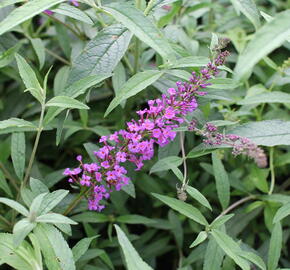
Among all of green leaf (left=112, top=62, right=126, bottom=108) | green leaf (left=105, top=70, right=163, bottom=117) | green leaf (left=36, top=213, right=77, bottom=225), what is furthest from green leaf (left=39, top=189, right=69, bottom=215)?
green leaf (left=112, top=62, right=126, bottom=108)

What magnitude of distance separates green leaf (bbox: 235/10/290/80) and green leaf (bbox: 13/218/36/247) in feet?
2.24

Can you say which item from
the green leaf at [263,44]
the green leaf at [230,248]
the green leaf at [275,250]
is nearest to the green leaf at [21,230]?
the green leaf at [230,248]

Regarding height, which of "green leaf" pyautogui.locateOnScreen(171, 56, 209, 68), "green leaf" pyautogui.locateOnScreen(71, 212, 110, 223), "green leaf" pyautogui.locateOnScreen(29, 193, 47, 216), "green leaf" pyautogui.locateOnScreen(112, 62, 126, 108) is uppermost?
"green leaf" pyautogui.locateOnScreen(171, 56, 209, 68)

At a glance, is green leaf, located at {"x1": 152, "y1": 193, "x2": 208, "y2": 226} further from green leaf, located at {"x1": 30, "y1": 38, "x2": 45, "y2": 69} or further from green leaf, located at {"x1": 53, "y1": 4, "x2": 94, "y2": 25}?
green leaf, located at {"x1": 30, "y1": 38, "x2": 45, "y2": 69}

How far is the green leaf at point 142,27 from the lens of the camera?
46.3 inches

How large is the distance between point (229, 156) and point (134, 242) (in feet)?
2.03

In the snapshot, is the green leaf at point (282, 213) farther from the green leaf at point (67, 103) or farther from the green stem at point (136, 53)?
the green stem at point (136, 53)

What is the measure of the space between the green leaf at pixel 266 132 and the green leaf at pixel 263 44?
635 millimetres

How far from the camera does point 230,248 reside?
142 centimetres

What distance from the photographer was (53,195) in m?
1.39

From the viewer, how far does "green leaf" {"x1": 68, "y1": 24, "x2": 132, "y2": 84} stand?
1527mm

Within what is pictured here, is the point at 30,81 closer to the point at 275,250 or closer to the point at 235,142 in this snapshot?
the point at 235,142

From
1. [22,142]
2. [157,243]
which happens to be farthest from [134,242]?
[22,142]

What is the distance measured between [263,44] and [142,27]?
0.44 meters
